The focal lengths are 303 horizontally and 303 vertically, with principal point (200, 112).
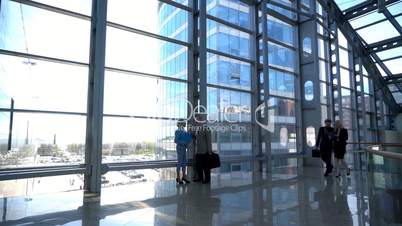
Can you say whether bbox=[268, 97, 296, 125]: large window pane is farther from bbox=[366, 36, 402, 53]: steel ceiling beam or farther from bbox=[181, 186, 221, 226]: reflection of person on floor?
bbox=[366, 36, 402, 53]: steel ceiling beam

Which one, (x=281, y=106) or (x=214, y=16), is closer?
(x=214, y=16)

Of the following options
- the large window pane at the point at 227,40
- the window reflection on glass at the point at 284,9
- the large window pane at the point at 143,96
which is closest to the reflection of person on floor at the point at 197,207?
the large window pane at the point at 143,96

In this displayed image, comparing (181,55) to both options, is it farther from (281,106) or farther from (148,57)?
(281,106)

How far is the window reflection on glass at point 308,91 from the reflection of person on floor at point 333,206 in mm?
4914

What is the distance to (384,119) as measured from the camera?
14.4 metres

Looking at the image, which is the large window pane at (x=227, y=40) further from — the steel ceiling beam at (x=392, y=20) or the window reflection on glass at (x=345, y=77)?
the steel ceiling beam at (x=392, y=20)

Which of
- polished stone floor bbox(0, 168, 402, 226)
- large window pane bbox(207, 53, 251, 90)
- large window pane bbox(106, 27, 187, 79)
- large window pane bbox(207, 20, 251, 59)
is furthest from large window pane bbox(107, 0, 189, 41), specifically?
polished stone floor bbox(0, 168, 402, 226)

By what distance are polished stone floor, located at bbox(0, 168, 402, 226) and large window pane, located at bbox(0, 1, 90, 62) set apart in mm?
2234

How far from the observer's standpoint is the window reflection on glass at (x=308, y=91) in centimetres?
970

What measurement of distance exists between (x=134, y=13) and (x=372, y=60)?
38.7 ft

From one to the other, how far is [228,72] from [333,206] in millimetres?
4658

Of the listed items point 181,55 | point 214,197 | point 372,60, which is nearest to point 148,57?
point 181,55

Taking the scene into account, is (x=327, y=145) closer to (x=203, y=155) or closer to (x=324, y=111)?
(x=203, y=155)

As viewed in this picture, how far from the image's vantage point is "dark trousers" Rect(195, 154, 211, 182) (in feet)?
18.8
